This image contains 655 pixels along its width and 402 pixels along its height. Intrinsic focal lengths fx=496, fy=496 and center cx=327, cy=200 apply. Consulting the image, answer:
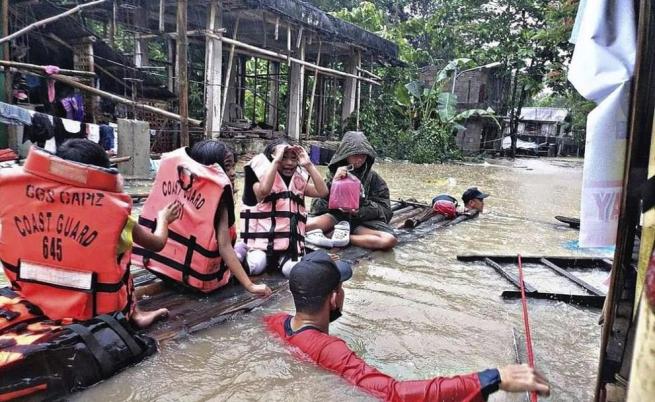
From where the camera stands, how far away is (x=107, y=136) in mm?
9172

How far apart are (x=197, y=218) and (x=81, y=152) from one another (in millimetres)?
1017

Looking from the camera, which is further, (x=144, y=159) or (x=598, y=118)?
(x=144, y=159)

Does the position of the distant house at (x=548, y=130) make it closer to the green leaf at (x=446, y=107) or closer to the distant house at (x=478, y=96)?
the distant house at (x=478, y=96)

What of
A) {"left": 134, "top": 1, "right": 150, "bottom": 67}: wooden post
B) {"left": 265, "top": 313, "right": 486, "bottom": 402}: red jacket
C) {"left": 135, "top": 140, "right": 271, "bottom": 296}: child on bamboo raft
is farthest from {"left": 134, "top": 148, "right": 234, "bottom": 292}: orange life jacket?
{"left": 134, "top": 1, "right": 150, "bottom": 67}: wooden post

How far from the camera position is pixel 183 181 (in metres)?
3.41

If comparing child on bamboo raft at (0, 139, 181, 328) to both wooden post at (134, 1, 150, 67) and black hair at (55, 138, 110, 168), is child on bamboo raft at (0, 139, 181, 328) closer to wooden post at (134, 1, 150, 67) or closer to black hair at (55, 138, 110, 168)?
black hair at (55, 138, 110, 168)

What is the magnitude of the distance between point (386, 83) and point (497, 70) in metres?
8.55

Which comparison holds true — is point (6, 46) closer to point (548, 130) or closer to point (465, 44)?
point (465, 44)

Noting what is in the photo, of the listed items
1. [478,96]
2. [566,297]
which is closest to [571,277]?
[566,297]

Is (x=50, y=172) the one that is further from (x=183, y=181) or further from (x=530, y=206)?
(x=530, y=206)

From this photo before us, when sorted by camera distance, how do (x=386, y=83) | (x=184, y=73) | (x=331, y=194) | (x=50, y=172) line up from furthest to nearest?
(x=386, y=83), (x=184, y=73), (x=331, y=194), (x=50, y=172)

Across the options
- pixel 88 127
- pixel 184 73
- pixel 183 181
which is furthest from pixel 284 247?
pixel 88 127

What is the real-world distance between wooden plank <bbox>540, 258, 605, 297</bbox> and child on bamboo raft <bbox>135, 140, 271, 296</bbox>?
2946 mm

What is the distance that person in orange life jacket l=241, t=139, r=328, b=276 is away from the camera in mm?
4145
